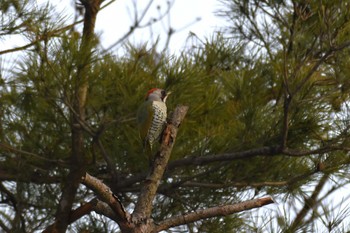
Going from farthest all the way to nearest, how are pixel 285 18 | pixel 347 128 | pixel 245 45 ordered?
1. pixel 245 45
2. pixel 285 18
3. pixel 347 128

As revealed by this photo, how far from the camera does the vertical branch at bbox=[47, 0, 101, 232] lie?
8.65 ft

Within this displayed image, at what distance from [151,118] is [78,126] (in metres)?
0.32

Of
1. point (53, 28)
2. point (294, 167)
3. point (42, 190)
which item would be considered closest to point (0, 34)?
point (53, 28)

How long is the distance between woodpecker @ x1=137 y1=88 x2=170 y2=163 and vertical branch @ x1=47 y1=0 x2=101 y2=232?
0.72ft

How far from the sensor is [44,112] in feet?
9.93

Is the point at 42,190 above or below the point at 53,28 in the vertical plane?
below

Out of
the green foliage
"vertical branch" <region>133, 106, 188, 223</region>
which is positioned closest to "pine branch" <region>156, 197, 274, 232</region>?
"vertical branch" <region>133, 106, 188, 223</region>

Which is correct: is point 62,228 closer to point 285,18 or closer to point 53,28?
point 53,28

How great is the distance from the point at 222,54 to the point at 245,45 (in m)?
0.12

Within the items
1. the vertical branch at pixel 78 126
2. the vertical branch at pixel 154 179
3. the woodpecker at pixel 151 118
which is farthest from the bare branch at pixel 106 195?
the vertical branch at pixel 78 126

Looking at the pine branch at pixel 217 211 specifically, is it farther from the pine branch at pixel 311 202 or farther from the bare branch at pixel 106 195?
the pine branch at pixel 311 202

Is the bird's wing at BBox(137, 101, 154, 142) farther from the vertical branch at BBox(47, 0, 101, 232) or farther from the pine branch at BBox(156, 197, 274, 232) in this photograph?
the pine branch at BBox(156, 197, 274, 232)

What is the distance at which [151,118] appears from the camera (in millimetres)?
2559

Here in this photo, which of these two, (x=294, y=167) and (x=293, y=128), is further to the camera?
(x=294, y=167)
